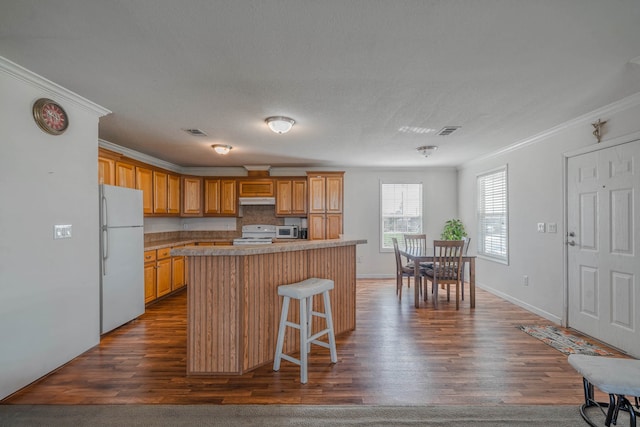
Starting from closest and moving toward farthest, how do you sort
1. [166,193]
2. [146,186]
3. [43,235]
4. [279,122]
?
[43,235], [279,122], [146,186], [166,193]

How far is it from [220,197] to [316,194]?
76.9 inches

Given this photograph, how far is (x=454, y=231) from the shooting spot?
20.2 ft

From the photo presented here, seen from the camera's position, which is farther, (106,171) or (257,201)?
(257,201)

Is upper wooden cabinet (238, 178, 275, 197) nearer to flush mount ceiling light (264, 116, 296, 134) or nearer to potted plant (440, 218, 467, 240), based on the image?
flush mount ceiling light (264, 116, 296, 134)

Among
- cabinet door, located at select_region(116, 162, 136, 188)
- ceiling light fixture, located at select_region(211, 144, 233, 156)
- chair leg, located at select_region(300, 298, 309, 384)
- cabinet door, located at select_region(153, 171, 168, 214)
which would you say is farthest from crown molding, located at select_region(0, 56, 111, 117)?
chair leg, located at select_region(300, 298, 309, 384)

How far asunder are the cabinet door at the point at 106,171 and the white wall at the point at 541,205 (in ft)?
18.7

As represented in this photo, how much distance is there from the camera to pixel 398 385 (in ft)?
8.03

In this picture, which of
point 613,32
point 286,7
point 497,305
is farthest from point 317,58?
point 497,305

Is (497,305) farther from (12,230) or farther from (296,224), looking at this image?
(12,230)

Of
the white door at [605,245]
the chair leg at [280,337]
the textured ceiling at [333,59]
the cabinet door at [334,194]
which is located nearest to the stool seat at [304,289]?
the chair leg at [280,337]

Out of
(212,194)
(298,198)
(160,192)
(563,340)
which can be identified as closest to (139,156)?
(160,192)

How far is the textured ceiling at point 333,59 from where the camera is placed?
5.57 ft

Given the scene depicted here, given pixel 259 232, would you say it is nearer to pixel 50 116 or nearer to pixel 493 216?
pixel 50 116

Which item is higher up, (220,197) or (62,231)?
(220,197)
